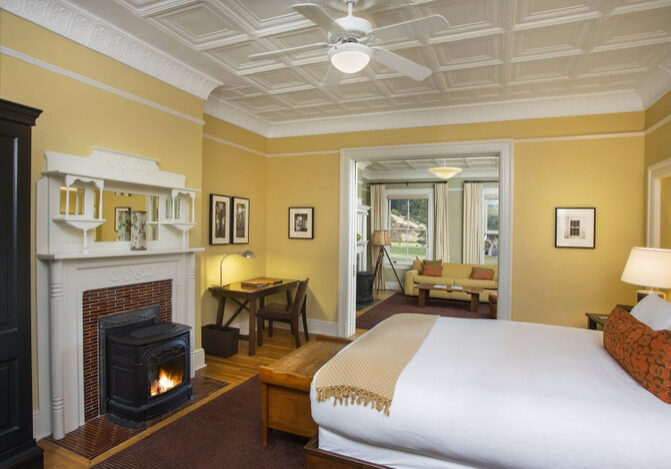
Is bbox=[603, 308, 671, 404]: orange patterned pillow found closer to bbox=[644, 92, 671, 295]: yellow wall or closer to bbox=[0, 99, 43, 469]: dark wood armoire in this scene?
bbox=[644, 92, 671, 295]: yellow wall

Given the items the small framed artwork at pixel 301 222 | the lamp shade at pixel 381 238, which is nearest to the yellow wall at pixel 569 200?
the small framed artwork at pixel 301 222

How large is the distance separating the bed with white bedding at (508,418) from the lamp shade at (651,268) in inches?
47.5

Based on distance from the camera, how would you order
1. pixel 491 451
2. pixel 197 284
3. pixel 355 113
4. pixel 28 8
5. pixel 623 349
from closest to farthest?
pixel 491 451 → pixel 623 349 → pixel 28 8 → pixel 197 284 → pixel 355 113

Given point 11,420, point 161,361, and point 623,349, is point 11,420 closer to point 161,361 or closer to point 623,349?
point 161,361

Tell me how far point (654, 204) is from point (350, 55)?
343 cm

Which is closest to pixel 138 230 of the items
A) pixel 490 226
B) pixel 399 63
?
pixel 399 63

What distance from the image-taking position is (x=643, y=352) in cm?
189

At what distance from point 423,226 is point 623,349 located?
7099 mm

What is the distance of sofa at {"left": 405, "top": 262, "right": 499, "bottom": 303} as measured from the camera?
752cm

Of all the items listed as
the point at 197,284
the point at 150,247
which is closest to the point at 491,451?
the point at 150,247

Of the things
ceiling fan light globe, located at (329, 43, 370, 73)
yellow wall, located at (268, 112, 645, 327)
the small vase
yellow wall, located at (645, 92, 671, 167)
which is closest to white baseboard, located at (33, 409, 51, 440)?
the small vase

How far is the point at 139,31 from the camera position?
2.90 metres

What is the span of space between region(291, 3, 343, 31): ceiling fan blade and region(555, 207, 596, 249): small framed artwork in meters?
3.32

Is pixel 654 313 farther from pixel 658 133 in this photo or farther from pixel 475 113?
pixel 475 113
